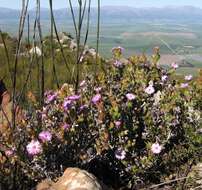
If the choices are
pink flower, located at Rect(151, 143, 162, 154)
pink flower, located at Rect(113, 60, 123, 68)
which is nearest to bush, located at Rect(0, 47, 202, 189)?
pink flower, located at Rect(151, 143, 162, 154)

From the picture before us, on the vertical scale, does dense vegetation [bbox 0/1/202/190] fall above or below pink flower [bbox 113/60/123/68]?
below

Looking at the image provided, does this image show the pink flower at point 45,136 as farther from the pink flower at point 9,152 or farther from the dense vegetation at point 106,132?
the pink flower at point 9,152

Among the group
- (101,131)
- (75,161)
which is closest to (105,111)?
(101,131)

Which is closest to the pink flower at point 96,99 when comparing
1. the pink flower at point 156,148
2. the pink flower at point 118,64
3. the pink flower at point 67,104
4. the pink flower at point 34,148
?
the pink flower at point 67,104

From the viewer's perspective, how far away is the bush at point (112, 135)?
3.86 m

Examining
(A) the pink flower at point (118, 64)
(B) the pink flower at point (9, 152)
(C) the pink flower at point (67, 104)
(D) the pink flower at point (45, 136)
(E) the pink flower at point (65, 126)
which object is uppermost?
(A) the pink flower at point (118, 64)

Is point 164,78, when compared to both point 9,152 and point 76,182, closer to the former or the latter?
point 9,152

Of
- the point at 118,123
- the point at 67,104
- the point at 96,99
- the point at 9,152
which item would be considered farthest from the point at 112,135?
the point at 9,152

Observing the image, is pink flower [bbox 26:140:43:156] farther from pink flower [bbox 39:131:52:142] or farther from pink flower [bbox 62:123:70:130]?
pink flower [bbox 62:123:70:130]

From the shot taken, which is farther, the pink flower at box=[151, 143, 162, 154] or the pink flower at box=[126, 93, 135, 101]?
the pink flower at box=[126, 93, 135, 101]

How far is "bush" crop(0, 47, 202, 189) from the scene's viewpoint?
386 cm

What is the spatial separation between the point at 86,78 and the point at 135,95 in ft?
2.29

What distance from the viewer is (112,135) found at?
4.11 metres

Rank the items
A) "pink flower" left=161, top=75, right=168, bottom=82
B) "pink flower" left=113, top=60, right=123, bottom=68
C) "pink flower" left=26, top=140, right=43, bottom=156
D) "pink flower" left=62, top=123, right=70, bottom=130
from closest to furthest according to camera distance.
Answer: "pink flower" left=26, top=140, right=43, bottom=156 → "pink flower" left=62, top=123, right=70, bottom=130 → "pink flower" left=161, top=75, right=168, bottom=82 → "pink flower" left=113, top=60, right=123, bottom=68
